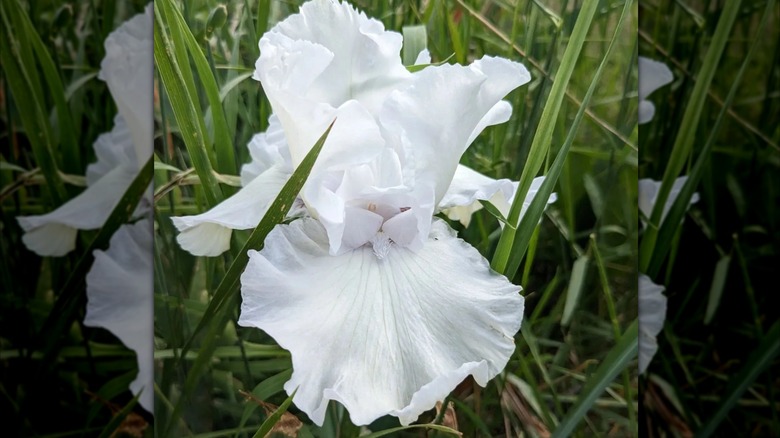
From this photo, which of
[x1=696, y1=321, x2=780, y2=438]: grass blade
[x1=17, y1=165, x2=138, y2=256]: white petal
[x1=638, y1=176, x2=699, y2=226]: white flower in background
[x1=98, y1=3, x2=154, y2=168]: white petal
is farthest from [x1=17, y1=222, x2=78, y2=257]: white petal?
[x1=696, y1=321, x2=780, y2=438]: grass blade

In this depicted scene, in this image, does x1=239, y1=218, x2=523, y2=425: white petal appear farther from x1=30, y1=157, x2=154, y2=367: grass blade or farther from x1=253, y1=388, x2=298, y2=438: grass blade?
x1=30, y1=157, x2=154, y2=367: grass blade

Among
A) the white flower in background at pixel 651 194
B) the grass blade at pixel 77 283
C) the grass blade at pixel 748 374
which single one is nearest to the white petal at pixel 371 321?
the grass blade at pixel 77 283

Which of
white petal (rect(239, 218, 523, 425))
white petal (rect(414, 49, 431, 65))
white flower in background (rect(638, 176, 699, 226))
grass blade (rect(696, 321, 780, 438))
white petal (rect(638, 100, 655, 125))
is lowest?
grass blade (rect(696, 321, 780, 438))

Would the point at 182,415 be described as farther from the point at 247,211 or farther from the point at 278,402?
the point at 247,211

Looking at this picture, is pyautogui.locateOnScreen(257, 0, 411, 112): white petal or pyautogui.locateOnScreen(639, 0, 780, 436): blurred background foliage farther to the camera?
pyautogui.locateOnScreen(639, 0, 780, 436): blurred background foliage

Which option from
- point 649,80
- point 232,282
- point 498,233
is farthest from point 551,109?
point 232,282

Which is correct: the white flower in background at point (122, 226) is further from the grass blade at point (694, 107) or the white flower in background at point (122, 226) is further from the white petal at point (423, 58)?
the grass blade at point (694, 107)

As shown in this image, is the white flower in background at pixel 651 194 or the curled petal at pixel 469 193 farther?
the white flower in background at pixel 651 194

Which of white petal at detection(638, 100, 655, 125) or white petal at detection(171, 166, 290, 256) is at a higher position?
white petal at detection(638, 100, 655, 125)
